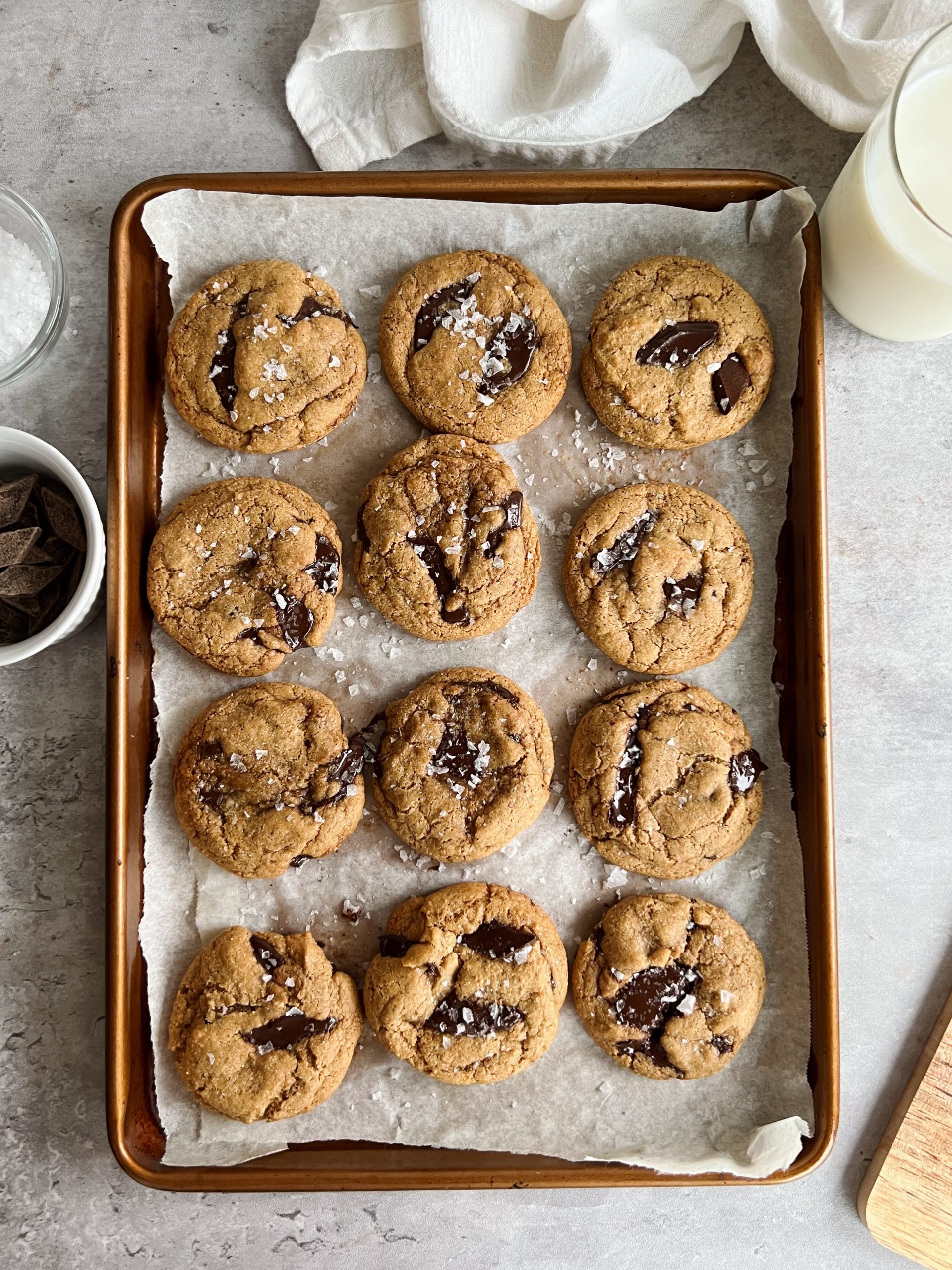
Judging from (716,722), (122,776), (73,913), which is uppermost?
(716,722)

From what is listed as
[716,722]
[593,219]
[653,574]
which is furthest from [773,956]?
[593,219]

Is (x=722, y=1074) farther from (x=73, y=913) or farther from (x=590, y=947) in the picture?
(x=73, y=913)

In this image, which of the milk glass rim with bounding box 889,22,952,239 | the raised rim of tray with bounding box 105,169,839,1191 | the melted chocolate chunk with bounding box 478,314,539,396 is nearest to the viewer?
the milk glass rim with bounding box 889,22,952,239

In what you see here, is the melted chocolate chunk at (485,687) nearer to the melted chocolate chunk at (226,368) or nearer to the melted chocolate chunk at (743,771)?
the melted chocolate chunk at (743,771)

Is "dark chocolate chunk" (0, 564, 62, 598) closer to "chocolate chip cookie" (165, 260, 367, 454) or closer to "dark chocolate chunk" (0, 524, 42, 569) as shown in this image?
"dark chocolate chunk" (0, 524, 42, 569)

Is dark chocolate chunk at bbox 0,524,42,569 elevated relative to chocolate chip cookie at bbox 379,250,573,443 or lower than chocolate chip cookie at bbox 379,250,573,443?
lower

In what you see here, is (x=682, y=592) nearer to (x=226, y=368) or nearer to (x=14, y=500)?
(x=226, y=368)

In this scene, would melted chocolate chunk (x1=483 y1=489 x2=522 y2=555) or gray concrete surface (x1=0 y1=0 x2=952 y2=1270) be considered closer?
melted chocolate chunk (x1=483 y1=489 x2=522 y2=555)

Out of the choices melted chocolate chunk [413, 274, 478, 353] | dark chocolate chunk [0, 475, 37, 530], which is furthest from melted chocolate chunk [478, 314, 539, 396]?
dark chocolate chunk [0, 475, 37, 530]
